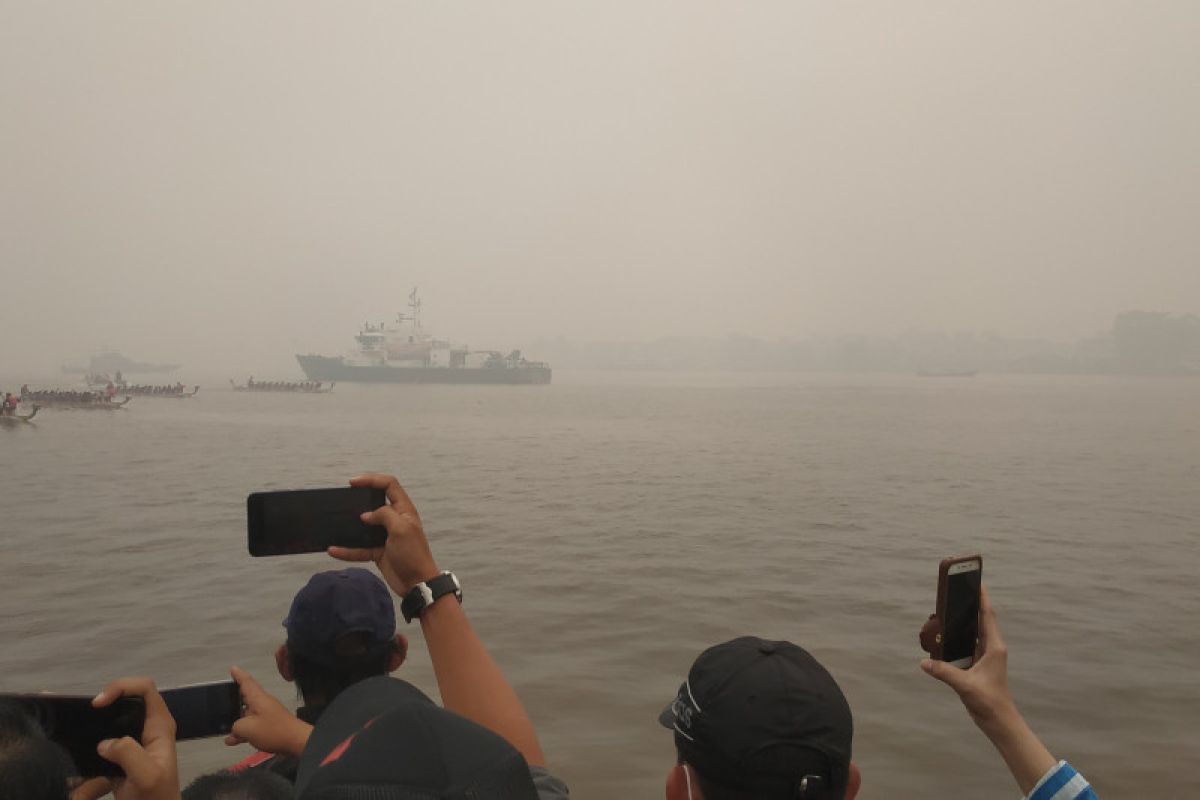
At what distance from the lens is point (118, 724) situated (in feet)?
4.88

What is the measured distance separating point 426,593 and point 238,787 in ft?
1.59

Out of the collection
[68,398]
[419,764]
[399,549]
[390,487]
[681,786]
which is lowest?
[68,398]

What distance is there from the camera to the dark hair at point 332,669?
1981mm

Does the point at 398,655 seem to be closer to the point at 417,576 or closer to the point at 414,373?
the point at 417,576

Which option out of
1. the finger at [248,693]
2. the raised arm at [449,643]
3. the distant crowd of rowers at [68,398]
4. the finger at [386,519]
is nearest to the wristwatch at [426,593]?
the raised arm at [449,643]

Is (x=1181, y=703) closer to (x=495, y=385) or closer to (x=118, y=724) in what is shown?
(x=118, y=724)

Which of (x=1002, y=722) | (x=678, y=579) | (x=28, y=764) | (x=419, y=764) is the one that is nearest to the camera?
(x=419, y=764)

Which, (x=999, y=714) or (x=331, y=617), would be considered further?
(x=331, y=617)

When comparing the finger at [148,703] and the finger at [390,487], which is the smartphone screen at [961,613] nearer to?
the finger at [390,487]

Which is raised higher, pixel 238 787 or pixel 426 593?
pixel 426 593

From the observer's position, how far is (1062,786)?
1598 mm

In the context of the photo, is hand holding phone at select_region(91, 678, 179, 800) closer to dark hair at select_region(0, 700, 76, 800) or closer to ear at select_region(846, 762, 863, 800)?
dark hair at select_region(0, 700, 76, 800)

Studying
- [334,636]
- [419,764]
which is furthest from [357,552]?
[419,764]

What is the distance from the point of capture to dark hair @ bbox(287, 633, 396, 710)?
1981mm
